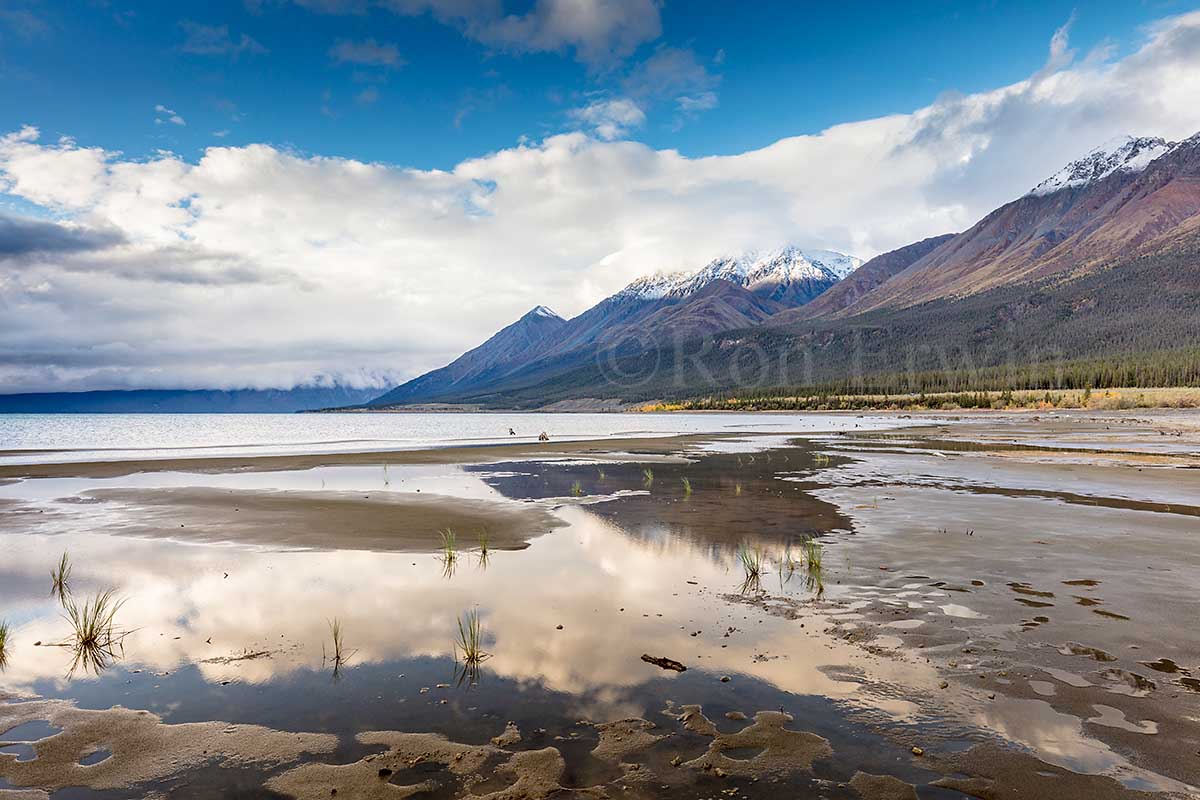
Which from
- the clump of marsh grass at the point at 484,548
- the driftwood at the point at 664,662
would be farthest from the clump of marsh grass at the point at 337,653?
the clump of marsh grass at the point at 484,548

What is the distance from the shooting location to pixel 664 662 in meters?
8.74

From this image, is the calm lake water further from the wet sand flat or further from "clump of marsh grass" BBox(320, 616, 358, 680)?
"clump of marsh grass" BBox(320, 616, 358, 680)

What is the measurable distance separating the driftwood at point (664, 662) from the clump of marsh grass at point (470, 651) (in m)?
2.25

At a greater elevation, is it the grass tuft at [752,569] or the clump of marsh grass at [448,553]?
the clump of marsh grass at [448,553]

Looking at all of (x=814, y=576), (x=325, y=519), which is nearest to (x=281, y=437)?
(x=325, y=519)

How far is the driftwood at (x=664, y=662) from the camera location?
8.59m

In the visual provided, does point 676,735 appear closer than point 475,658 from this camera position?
Yes

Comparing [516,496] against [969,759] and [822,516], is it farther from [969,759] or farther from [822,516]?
[969,759]

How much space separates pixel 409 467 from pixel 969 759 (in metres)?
35.7

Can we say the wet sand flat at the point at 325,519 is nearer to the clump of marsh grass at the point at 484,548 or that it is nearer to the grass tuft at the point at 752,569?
the clump of marsh grass at the point at 484,548

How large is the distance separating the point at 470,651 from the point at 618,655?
2105mm

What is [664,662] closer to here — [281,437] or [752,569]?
[752,569]

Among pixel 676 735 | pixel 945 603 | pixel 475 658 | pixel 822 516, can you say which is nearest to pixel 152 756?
pixel 475 658

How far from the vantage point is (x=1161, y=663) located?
27.3 feet
